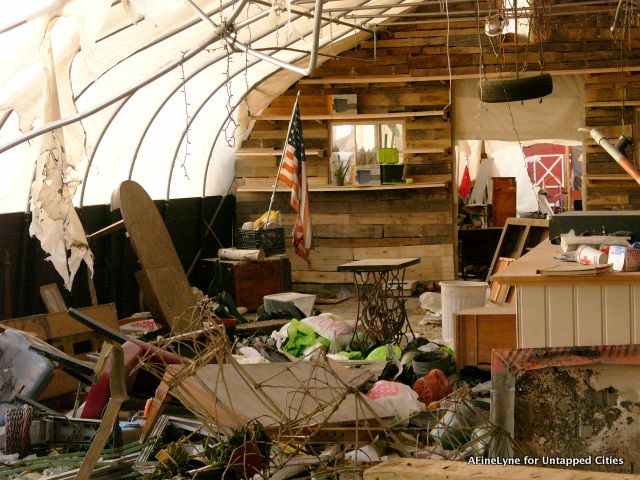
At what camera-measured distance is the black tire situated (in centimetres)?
784

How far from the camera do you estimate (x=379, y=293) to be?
9367mm

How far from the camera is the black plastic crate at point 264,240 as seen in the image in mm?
13055

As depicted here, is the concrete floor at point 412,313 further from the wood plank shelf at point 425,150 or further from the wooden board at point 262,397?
the wooden board at point 262,397

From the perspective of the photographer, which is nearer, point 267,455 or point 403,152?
point 267,455

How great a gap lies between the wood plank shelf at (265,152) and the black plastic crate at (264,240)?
140cm

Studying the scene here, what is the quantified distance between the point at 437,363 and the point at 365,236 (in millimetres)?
6789

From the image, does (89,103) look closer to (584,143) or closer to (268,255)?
(268,255)

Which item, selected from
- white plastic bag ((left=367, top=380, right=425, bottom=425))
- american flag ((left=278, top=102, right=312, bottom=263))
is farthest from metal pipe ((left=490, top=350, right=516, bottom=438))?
american flag ((left=278, top=102, right=312, bottom=263))

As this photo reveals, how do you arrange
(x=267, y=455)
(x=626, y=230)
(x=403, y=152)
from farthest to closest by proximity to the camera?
(x=403, y=152)
(x=626, y=230)
(x=267, y=455)

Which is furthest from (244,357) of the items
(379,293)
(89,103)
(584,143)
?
(584,143)

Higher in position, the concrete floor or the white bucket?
the white bucket

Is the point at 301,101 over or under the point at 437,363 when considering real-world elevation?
over

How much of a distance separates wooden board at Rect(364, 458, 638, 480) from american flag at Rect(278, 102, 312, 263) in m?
8.07

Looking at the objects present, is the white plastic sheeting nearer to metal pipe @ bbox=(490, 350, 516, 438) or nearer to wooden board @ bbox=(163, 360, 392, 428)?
wooden board @ bbox=(163, 360, 392, 428)
